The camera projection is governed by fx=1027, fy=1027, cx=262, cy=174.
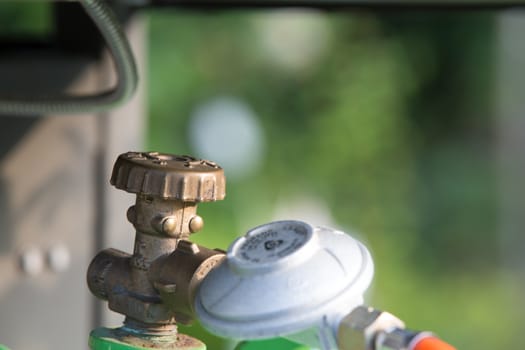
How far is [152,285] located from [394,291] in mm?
3835

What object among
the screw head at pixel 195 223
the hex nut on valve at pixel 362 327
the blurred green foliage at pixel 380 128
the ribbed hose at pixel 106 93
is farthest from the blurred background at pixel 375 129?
the hex nut on valve at pixel 362 327

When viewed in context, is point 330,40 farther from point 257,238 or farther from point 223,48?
point 257,238

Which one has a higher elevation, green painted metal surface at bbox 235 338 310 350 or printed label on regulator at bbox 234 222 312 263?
printed label on regulator at bbox 234 222 312 263

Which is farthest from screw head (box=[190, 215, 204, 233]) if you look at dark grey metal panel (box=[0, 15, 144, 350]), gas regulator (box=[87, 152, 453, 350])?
dark grey metal panel (box=[0, 15, 144, 350])

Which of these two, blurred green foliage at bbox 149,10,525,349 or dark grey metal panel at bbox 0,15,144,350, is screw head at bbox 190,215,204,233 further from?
blurred green foliage at bbox 149,10,525,349

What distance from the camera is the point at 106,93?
44.4 inches

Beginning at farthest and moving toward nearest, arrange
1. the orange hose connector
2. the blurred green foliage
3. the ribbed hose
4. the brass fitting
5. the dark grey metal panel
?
1. the blurred green foliage
2. the dark grey metal panel
3. the ribbed hose
4. the brass fitting
5. the orange hose connector

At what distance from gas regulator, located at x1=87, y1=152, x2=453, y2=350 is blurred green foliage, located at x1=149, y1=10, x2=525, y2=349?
151 inches

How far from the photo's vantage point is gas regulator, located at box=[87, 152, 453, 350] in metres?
0.56

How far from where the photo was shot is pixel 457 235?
5168mm

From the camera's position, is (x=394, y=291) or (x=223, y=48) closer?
(x=394, y=291)

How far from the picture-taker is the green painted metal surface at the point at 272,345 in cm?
66

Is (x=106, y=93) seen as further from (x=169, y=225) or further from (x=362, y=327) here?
(x=362, y=327)

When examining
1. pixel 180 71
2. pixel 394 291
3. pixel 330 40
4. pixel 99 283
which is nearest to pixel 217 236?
pixel 394 291
